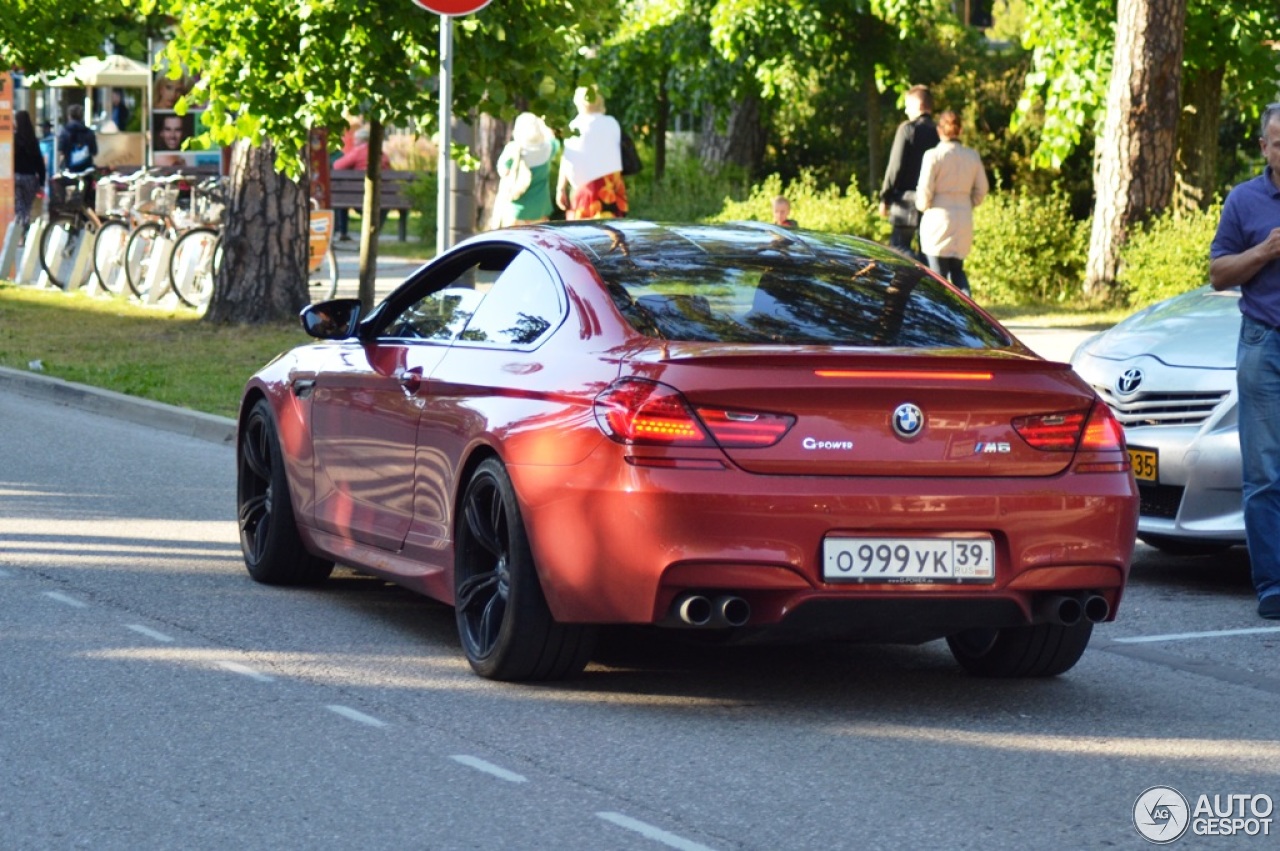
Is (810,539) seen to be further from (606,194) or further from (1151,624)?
(606,194)

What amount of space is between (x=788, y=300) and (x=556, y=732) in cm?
153

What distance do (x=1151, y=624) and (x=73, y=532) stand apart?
4510 millimetres

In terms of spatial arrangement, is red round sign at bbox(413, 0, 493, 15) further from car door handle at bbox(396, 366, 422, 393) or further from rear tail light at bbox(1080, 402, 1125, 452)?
rear tail light at bbox(1080, 402, 1125, 452)

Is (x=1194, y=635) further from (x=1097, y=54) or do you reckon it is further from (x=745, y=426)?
(x=1097, y=54)

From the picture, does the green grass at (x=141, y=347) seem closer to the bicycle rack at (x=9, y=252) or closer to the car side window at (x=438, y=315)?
the bicycle rack at (x=9, y=252)

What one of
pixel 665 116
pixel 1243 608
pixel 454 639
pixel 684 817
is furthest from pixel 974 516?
pixel 665 116

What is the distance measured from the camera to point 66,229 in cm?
2497

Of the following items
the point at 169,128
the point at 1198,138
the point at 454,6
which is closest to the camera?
the point at 454,6

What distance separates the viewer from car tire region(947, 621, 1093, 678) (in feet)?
22.9

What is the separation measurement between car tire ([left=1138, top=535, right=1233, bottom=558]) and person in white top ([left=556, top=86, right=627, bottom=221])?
840 cm

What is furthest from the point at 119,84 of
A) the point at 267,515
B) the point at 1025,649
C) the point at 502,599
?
the point at 1025,649

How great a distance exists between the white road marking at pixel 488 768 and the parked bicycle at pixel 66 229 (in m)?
19.5

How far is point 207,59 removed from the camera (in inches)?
619

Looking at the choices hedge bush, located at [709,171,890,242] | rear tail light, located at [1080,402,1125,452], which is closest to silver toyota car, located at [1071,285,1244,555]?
rear tail light, located at [1080,402,1125,452]
